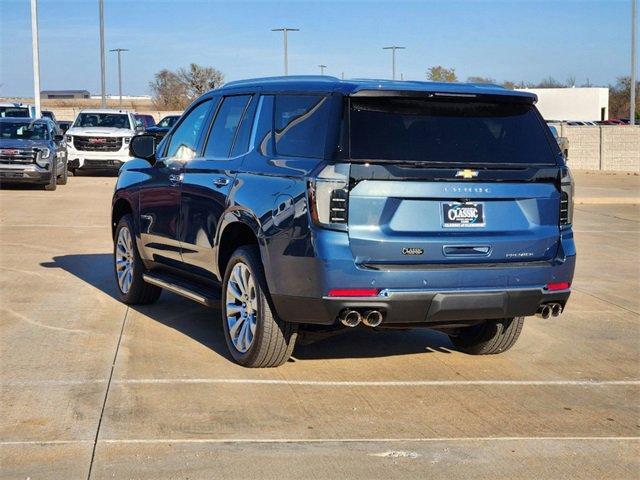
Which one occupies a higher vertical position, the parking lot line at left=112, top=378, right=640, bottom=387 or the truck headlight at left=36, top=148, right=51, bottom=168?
the truck headlight at left=36, top=148, right=51, bottom=168

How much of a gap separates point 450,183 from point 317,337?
1514mm

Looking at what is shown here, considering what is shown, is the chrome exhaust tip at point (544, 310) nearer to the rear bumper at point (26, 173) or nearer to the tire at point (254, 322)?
the tire at point (254, 322)

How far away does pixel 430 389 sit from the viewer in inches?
277

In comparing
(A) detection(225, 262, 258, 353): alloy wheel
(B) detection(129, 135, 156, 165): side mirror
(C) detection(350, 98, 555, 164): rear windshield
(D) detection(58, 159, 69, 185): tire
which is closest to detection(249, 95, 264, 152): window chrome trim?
(A) detection(225, 262, 258, 353): alloy wheel

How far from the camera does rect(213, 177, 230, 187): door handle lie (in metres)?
7.68

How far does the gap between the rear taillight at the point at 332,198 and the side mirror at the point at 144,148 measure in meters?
3.09

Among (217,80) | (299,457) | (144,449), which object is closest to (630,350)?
(299,457)

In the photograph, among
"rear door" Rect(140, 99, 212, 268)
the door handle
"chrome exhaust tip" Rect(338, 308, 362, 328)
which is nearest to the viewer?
"chrome exhaust tip" Rect(338, 308, 362, 328)

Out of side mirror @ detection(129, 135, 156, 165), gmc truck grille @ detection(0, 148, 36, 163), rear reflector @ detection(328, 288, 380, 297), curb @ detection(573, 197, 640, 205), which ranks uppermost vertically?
side mirror @ detection(129, 135, 156, 165)

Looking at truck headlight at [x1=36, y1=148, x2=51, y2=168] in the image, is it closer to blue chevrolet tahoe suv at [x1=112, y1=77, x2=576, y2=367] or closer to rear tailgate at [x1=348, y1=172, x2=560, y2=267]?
blue chevrolet tahoe suv at [x1=112, y1=77, x2=576, y2=367]

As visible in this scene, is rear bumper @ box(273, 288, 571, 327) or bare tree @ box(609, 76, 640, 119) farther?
bare tree @ box(609, 76, 640, 119)

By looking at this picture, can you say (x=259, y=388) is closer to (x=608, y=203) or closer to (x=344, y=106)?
(x=344, y=106)

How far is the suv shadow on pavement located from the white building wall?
81.8m

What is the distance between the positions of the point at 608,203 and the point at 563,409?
1739 centimetres
